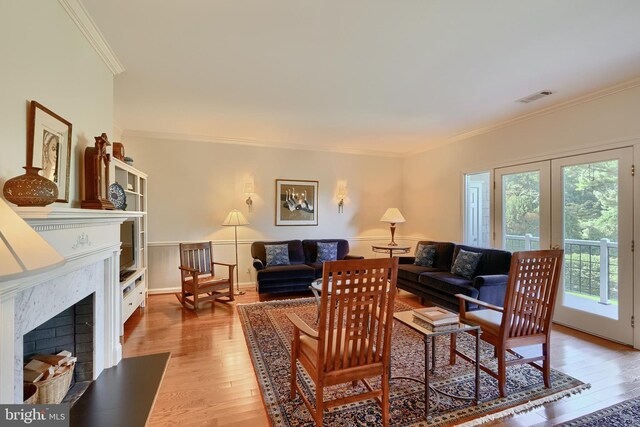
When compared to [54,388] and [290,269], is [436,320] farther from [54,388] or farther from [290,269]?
[290,269]

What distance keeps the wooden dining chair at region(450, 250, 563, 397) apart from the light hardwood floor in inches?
12.9

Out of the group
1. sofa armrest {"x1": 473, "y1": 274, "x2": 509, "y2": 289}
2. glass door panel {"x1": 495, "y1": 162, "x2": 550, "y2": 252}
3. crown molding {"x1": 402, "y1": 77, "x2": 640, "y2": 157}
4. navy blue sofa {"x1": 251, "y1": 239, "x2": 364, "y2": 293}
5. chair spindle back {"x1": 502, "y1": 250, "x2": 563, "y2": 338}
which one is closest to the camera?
chair spindle back {"x1": 502, "y1": 250, "x2": 563, "y2": 338}

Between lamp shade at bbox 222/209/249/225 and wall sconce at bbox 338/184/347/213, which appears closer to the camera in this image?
lamp shade at bbox 222/209/249/225

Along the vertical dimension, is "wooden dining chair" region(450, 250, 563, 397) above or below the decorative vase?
below

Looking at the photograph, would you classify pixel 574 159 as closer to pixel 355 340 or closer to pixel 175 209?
pixel 355 340

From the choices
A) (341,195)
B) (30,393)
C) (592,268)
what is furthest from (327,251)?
(30,393)

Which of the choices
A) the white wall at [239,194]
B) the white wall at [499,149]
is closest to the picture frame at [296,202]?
the white wall at [239,194]

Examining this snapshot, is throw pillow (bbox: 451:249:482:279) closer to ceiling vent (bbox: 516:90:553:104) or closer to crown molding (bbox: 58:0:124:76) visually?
ceiling vent (bbox: 516:90:553:104)

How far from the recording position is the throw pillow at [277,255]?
495cm

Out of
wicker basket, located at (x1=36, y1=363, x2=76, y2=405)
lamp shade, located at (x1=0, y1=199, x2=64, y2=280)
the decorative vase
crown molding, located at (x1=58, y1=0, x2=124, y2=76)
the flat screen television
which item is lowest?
wicker basket, located at (x1=36, y1=363, x2=76, y2=405)

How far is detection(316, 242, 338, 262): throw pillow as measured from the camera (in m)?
5.34

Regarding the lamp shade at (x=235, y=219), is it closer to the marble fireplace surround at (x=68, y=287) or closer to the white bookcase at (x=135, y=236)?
the white bookcase at (x=135, y=236)

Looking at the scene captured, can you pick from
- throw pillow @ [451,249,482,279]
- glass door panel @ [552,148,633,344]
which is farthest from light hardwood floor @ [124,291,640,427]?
throw pillow @ [451,249,482,279]

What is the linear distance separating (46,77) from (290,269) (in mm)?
3587
